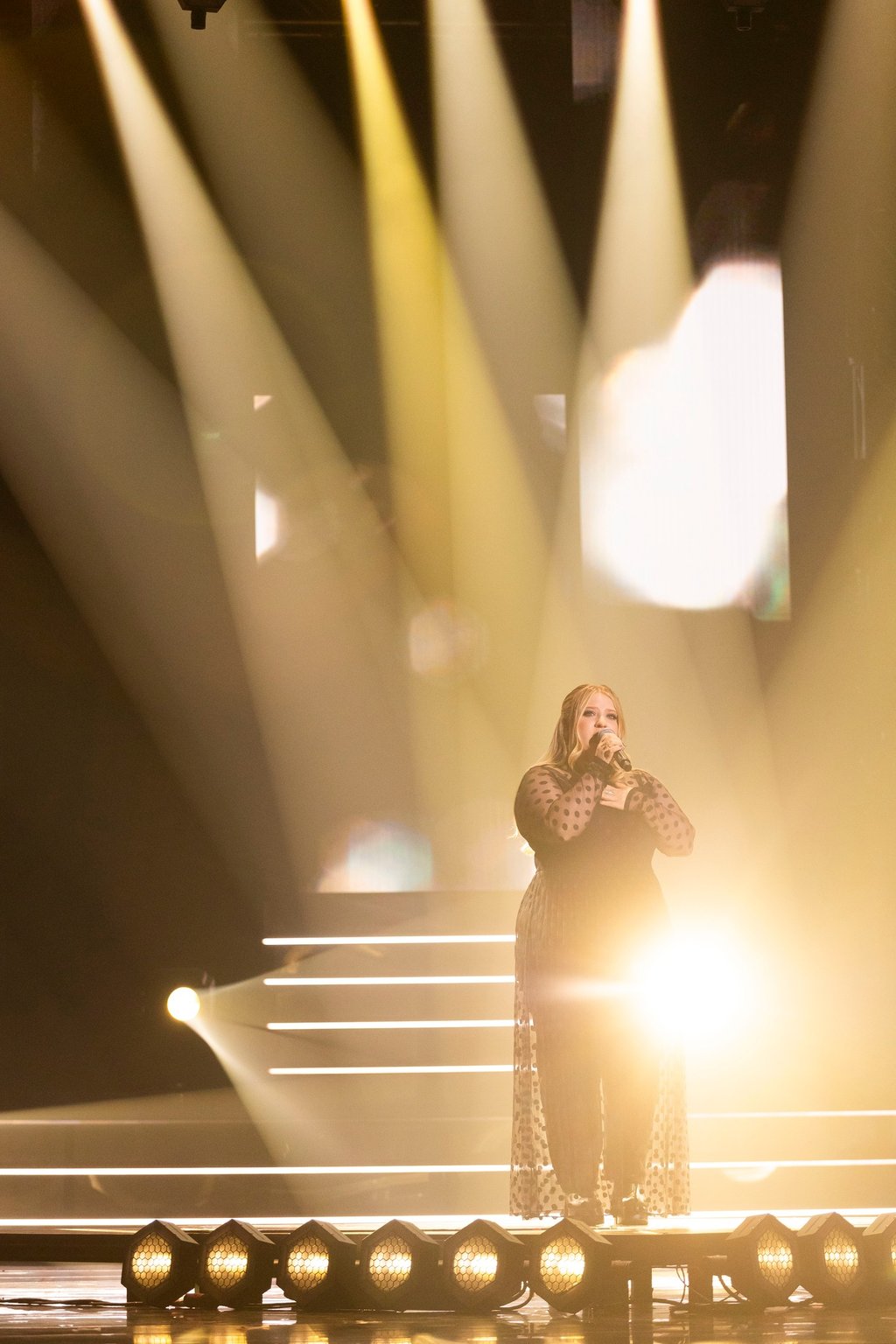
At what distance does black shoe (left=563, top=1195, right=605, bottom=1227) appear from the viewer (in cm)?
272

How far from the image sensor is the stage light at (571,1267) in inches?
100.0

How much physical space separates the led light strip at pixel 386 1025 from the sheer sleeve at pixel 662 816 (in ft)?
7.12

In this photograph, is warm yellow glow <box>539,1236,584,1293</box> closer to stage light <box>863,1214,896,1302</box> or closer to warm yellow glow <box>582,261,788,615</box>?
stage light <box>863,1214,896,1302</box>

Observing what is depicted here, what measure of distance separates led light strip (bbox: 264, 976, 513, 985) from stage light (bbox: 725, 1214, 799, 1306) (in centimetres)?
228

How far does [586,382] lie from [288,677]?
1.64 meters

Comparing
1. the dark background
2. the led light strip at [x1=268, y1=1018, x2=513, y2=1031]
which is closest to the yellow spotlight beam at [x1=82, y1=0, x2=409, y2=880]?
the dark background

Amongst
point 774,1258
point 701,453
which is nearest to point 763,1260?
point 774,1258

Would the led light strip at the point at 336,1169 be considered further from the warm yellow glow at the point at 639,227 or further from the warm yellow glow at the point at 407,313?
the warm yellow glow at the point at 639,227

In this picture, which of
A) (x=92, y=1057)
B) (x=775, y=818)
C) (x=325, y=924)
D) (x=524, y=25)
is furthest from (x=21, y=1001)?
(x=524, y=25)

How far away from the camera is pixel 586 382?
577 cm

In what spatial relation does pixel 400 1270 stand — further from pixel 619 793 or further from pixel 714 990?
pixel 714 990

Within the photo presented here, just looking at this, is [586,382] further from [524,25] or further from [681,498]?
[524,25]

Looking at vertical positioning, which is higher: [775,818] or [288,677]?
[288,677]

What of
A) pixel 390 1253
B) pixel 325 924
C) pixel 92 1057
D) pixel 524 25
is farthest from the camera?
pixel 524 25
